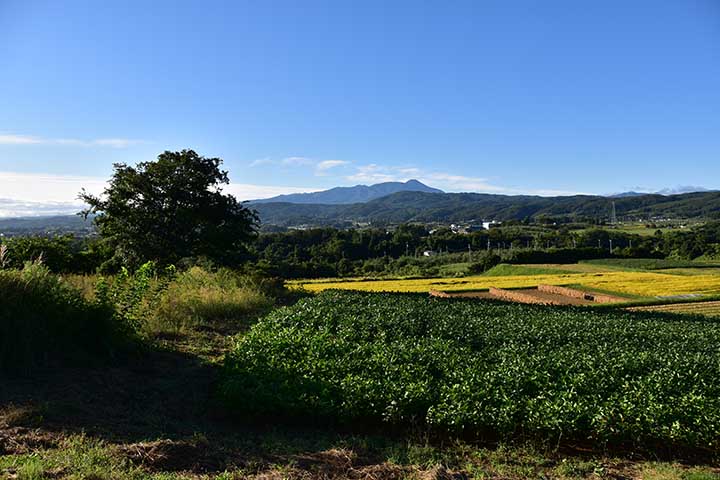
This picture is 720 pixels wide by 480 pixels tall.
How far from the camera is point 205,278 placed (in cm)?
1719

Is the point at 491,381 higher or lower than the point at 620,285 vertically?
higher

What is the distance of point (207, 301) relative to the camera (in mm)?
14320

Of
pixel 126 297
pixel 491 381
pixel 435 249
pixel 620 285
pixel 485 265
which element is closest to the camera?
pixel 491 381

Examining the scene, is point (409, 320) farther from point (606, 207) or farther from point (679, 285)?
point (606, 207)

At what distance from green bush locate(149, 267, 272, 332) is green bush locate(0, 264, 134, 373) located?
2785 mm

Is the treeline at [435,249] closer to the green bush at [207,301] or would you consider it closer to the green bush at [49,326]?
the green bush at [207,301]

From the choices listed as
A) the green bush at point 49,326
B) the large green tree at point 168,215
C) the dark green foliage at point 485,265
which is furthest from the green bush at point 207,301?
the dark green foliage at point 485,265

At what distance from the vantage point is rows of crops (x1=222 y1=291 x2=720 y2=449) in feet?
19.3

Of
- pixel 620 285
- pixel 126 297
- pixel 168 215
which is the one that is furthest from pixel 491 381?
pixel 620 285

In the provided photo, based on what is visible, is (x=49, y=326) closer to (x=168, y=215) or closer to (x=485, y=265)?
(x=168, y=215)

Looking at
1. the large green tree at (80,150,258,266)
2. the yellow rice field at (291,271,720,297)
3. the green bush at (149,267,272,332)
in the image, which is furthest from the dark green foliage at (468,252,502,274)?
the green bush at (149,267,272,332)

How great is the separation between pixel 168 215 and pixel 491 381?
23134 mm

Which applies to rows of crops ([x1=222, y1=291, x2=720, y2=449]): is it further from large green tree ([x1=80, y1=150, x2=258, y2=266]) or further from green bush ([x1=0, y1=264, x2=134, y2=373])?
large green tree ([x1=80, y1=150, x2=258, y2=266])

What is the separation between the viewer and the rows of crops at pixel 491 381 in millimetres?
5887
